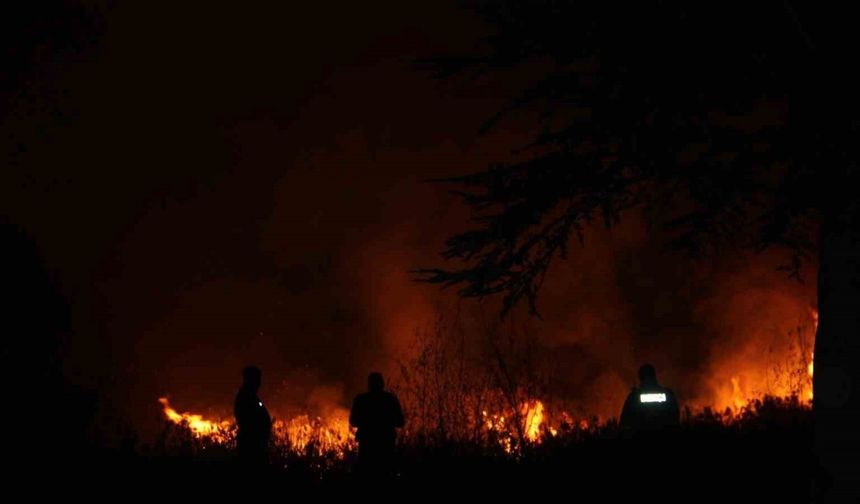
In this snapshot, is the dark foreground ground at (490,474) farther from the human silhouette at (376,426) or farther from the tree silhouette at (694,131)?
the tree silhouette at (694,131)

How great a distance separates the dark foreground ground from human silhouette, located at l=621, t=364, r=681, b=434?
15 centimetres

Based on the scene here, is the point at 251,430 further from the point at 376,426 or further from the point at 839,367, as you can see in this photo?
the point at 839,367

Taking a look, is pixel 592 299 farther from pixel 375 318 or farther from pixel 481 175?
pixel 481 175

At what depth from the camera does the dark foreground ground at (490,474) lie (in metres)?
8.31

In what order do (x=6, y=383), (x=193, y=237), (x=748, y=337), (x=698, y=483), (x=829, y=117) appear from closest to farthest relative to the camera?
(x=829, y=117)
(x=698, y=483)
(x=6, y=383)
(x=748, y=337)
(x=193, y=237)

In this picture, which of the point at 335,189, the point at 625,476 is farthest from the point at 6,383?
the point at 335,189

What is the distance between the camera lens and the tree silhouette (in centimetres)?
527

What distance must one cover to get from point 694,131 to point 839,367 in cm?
154

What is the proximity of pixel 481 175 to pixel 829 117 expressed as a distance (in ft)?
6.38

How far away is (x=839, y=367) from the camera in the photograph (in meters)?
5.32

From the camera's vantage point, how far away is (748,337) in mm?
22906

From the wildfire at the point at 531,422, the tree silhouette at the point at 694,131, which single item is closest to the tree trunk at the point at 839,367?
the tree silhouette at the point at 694,131

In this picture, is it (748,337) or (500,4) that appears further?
(748,337)

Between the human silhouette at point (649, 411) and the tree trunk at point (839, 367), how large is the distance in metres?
3.92
